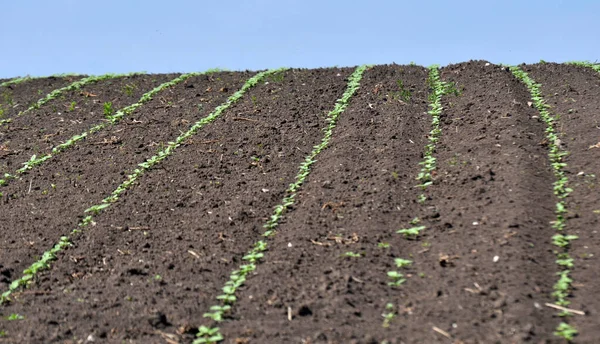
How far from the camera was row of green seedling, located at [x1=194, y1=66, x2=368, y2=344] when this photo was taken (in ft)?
16.1

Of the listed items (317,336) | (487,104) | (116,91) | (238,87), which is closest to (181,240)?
(317,336)

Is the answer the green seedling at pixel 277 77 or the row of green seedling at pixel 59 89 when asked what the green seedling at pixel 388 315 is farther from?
the row of green seedling at pixel 59 89

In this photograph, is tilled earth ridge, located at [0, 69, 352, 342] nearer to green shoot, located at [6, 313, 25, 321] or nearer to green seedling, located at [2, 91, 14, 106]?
green shoot, located at [6, 313, 25, 321]

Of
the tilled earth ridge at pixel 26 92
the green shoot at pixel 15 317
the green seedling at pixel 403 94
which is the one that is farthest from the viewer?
the tilled earth ridge at pixel 26 92

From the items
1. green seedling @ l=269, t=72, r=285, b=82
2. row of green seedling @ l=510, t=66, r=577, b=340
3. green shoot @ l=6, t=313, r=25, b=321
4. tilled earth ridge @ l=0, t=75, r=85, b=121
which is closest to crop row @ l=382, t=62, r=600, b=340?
row of green seedling @ l=510, t=66, r=577, b=340

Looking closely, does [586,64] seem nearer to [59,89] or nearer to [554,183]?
[554,183]

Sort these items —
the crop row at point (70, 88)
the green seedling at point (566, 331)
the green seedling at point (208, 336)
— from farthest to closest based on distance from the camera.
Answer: the crop row at point (70, 88) < the green seedling at point (208, 336) < the green seedling at point (566, 331)

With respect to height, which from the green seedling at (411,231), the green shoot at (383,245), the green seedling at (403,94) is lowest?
the green shoot at (383,245)

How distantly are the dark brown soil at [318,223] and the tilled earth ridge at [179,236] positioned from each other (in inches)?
0.8

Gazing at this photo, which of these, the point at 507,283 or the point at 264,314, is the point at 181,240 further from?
the point at 507,283

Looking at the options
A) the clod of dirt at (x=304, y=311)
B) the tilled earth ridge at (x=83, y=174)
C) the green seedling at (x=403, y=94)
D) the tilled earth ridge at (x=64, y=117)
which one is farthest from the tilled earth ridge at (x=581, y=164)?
the tilled earth ridge at (x=64, y=117)

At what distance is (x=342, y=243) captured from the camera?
5922 mm

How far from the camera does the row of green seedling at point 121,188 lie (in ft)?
20.1

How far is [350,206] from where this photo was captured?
21.6ft
